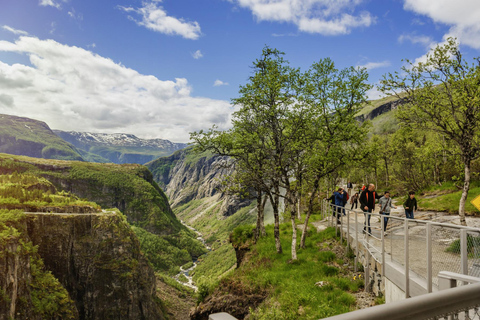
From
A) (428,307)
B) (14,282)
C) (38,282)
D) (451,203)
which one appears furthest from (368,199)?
(38,282)

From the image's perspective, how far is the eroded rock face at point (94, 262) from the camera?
8406 cm

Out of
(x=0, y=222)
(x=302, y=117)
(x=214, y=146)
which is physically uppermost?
(x=302, y=117)

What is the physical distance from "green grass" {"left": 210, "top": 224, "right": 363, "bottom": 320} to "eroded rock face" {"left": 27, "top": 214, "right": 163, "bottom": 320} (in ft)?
280

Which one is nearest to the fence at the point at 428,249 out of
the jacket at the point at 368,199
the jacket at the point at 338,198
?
the jacket at the point at 368,199

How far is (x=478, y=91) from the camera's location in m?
15.1

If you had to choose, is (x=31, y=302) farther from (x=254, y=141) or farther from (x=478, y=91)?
(x=478, y=91)

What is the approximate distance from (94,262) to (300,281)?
98113 mm

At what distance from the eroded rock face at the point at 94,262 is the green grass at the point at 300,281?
280ft

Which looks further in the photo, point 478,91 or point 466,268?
point 478,91

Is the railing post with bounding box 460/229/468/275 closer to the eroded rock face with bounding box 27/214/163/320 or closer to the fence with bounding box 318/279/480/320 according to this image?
the fence with bounding box 318/279/480/320

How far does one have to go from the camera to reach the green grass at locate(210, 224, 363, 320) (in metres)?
11.1

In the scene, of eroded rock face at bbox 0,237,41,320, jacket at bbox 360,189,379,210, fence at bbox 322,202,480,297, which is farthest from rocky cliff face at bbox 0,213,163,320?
fence at bbox 322,202,480,297

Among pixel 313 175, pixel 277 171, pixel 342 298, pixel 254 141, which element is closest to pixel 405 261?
pixel 342 298

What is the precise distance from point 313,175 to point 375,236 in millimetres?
9095
